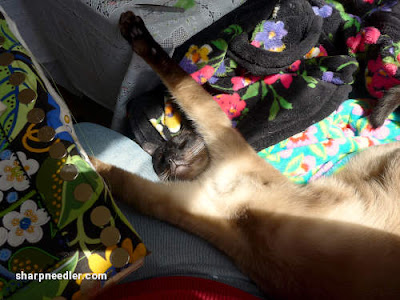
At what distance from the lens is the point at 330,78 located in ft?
4.34

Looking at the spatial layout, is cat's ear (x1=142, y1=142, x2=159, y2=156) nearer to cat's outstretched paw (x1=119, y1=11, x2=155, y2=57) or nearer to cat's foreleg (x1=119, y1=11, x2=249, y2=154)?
cat's foreleg (x1=119, y1=11, x2=249, y2=154)

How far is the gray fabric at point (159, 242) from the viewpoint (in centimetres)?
83

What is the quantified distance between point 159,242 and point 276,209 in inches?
14.5

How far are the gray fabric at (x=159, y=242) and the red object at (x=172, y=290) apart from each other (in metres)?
0.07

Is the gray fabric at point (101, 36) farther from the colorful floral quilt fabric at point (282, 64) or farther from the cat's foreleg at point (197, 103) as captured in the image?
the colorful floral quilt fabric at point (282, 64)

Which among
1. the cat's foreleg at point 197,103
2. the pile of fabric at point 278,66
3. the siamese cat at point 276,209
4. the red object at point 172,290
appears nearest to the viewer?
the red object at point 172,290

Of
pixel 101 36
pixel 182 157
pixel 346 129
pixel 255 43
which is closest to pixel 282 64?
pixel 255 43

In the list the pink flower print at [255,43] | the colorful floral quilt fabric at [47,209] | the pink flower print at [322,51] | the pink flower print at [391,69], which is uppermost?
the colorful floral quilt fabric at [47,209]

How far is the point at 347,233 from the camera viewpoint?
3.20ft

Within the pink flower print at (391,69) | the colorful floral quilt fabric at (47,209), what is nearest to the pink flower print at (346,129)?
the pink flower print at (391,69)

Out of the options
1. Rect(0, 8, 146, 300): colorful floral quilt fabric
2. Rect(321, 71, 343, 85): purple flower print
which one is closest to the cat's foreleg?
Rect(321, 71, 343, 85): purple flower print

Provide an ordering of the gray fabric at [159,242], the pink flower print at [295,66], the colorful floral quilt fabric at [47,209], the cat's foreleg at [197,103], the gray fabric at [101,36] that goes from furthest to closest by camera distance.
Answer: the pink flower print at [295,66], the cat's foreleg at [197,103], the gray fabric at [101,36], the gray fabric at [159,242], the colorful floral quilt fabric at [47,209]

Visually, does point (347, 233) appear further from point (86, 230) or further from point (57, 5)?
point (57, 5)

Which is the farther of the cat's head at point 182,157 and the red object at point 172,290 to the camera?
the cat's head at point 182,157
